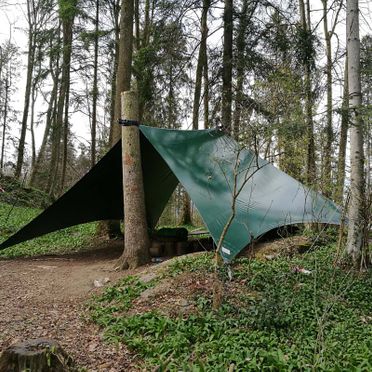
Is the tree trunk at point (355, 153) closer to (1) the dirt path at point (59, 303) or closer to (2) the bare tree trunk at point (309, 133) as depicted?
(2) the bare tree trunk at point (309, 133)

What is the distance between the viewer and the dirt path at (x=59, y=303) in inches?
126

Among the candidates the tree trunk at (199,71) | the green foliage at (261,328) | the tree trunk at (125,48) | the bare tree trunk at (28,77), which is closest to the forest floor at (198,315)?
the green foliage at (261,328)

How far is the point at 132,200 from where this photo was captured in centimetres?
554

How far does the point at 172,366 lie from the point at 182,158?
3.52 m

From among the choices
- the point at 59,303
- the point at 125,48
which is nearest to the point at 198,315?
the point at 59,303

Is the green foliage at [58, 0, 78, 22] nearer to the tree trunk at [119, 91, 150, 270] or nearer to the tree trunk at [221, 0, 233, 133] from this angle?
the tree trunk at [221, 0, 233, 133]

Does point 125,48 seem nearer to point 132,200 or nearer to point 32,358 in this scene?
point 132,200

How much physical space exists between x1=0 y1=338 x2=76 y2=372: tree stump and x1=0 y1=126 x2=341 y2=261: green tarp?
7.73 feet

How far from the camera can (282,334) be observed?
3338mm

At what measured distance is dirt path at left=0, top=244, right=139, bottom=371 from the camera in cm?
321

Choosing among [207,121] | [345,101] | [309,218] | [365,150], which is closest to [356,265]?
[309,218]

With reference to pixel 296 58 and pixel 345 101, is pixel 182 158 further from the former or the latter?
pixel 296 58

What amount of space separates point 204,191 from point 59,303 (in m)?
2.35

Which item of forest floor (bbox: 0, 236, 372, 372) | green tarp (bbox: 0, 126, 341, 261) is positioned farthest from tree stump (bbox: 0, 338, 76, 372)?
green tarp (bbox: 0, 126, 341, 261)
